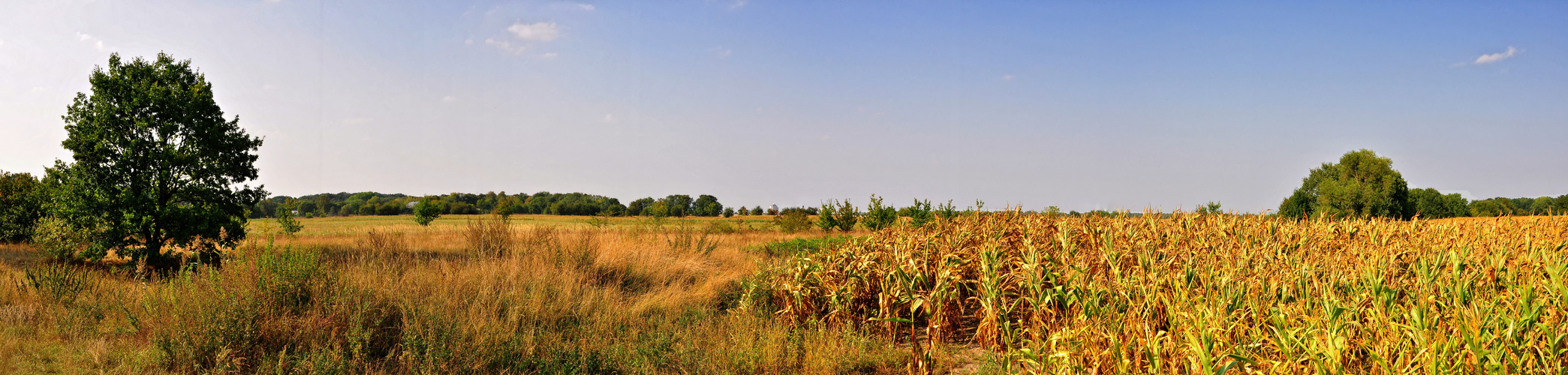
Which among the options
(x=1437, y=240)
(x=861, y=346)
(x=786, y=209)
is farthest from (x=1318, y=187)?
(x=861, y=346)

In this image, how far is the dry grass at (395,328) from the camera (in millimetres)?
5785

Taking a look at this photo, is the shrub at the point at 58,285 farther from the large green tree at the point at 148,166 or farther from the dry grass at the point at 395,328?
the large green tree at the point at 148,166

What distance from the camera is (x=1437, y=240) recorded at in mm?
6465

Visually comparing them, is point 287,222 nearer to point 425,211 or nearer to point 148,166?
point 148,166

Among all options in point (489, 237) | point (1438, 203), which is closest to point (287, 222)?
point (489, 237)

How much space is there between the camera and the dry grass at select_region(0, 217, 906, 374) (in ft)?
19.0

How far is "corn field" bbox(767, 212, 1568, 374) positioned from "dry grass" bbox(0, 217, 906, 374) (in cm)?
72

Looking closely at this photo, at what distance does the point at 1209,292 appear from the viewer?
4328mm

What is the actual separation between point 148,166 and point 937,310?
730 inches

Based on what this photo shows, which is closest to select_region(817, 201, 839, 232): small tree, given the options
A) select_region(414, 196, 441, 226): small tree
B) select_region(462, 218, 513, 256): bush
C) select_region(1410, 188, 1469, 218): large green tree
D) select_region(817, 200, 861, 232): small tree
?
select_region(817, 200, 861, 232): small tree

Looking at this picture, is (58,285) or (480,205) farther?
(480,205)

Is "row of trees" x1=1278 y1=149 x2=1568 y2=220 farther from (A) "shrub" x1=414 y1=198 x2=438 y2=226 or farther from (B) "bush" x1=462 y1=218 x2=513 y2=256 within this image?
(A) "shrub" x1=414 y1=198 x2=438 y2=226

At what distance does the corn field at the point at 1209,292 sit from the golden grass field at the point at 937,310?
0.08ft

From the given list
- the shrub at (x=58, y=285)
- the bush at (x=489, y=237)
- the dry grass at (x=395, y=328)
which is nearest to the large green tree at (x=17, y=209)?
the shrub at (x=58, y=285)
